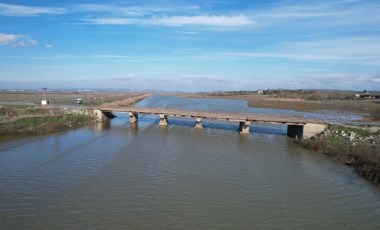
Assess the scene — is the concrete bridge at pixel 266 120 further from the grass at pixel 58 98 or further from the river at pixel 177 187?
the grass at pixel 58 98

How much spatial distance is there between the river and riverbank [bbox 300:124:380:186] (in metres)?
0.94

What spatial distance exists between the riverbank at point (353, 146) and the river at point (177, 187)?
0.94 m

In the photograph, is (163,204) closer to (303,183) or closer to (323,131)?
(303,183)

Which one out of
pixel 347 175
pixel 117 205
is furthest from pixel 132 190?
pixel 347 175

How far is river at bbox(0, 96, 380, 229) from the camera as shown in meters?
16.6

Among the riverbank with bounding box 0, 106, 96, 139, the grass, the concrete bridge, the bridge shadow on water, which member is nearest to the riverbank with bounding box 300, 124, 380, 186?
the concrete bridge

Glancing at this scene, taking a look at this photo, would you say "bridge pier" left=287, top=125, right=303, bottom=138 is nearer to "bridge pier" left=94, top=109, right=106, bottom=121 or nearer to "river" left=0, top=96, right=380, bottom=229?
"river" left=0, top=96, right=380, bottom=229

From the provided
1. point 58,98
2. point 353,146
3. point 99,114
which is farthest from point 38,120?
point 58,98

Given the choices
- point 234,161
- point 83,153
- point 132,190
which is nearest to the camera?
point 132,190

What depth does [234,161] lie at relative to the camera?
28.0 metres

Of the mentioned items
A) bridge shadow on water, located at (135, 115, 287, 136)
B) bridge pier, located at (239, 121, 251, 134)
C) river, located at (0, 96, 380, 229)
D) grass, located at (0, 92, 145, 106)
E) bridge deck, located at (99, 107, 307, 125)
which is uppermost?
grass, located at (0, 92, 145, 106)

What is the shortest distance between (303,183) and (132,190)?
10.8 m

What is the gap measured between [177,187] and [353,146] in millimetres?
16885

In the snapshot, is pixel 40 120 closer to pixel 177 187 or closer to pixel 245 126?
pixel 245 126
